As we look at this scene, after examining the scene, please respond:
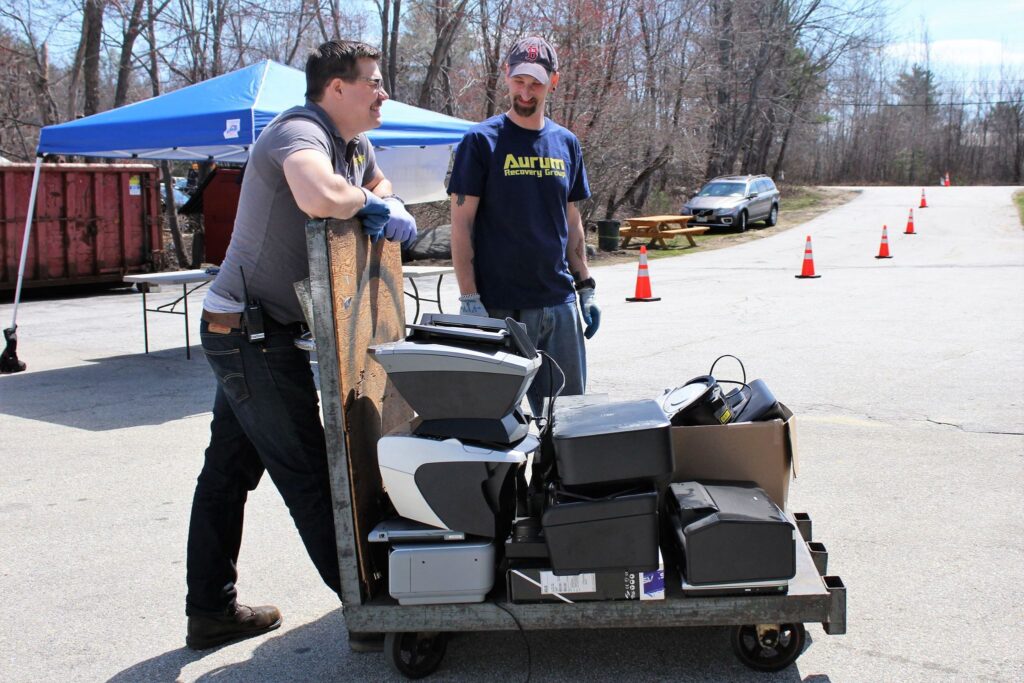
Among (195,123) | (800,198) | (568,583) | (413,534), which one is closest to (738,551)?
(568,583)

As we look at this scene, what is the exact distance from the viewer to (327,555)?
321cm

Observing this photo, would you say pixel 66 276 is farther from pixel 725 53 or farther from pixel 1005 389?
pixel 725 53

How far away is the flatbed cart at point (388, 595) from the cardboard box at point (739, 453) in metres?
0.34

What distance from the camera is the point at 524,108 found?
13.3 ft

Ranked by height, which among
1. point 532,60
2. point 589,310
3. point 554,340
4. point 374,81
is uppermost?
point 532,60

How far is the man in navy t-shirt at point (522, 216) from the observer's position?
4.06 meters

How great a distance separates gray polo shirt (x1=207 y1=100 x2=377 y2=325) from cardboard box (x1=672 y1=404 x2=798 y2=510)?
4.70 ft

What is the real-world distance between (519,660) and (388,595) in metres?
0.51

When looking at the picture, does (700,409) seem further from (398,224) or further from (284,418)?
(284,418)

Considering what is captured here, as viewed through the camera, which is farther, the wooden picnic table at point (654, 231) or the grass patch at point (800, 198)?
the grass patch at point (800, 198)

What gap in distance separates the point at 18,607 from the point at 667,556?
256 centimetres

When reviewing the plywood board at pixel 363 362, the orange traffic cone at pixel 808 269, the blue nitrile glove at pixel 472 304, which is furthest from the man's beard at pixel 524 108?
the orange traffic cone at pixel 808 269

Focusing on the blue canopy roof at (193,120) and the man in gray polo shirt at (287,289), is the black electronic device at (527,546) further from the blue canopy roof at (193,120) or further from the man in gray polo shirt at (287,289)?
the blue canopy roof at (193,120)

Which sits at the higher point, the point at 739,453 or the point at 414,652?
the point at 739,453
